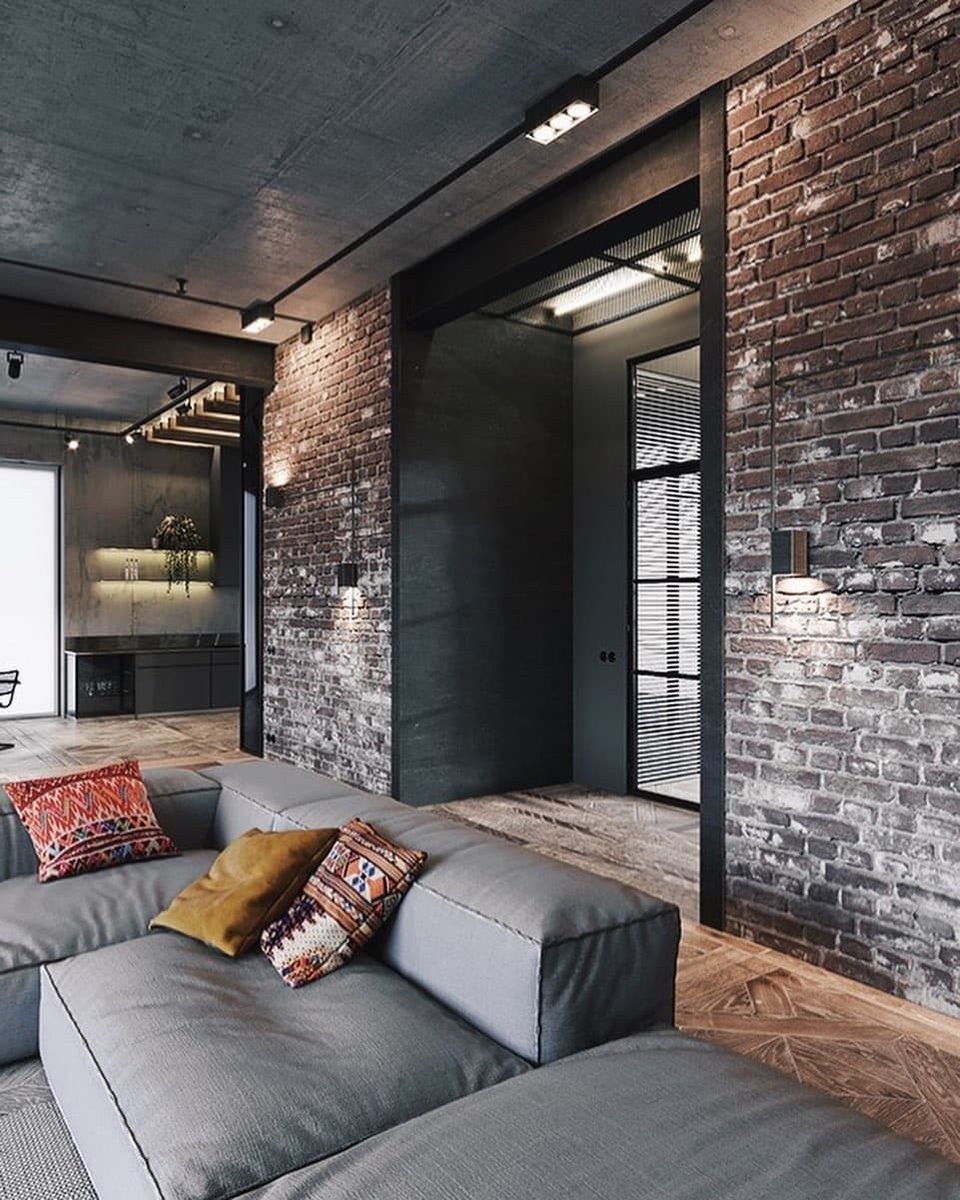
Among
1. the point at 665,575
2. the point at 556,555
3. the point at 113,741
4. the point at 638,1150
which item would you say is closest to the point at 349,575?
the point at 556,555

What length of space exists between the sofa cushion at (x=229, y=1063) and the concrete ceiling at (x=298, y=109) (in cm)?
300

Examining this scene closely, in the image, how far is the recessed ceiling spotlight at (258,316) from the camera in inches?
234

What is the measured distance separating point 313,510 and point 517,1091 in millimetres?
5337

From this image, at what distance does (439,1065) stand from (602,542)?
4.80 metres

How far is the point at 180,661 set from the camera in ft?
33.0

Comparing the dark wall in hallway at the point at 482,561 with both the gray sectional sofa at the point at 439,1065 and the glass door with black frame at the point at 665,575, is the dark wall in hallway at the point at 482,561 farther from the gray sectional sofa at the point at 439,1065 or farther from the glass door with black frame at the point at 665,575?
the gray sectional sofa at the point at 439,1065

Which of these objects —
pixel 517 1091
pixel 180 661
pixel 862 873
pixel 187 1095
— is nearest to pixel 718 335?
pixel 862 873

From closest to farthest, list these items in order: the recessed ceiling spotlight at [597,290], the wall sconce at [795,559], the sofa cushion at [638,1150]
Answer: the sofa cushion at [638,1150], the wall sconce at [795,559], the recessed ceiling spotlight at [597,290]

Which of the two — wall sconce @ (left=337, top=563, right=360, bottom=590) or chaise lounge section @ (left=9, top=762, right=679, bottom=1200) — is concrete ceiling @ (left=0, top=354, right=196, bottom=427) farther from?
chaise lounge section @ (left=9, top=762, right=679, bottom=1200)

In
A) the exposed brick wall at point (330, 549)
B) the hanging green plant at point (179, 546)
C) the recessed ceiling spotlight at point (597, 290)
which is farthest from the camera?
the hanging green plant at point (179, 546)

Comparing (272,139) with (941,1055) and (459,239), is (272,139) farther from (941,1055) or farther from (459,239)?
(941,1055)

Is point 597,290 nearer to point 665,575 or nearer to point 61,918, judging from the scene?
point 665,575

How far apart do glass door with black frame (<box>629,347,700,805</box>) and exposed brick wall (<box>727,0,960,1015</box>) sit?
7.97 ft

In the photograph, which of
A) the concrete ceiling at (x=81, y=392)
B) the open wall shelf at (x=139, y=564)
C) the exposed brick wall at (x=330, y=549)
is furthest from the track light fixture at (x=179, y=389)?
the open wall shelf at (x=139, y=564)
